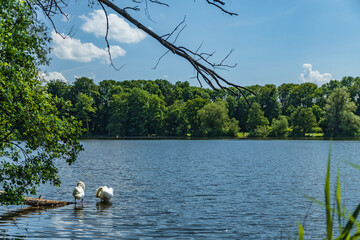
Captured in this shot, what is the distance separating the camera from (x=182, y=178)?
90.2 feet

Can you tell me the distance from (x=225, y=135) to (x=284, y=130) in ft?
57.8

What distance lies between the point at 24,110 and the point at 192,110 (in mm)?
110740

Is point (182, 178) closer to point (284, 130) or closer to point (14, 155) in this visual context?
point (14, 155)

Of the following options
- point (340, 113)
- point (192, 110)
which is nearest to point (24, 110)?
point (340, 113)

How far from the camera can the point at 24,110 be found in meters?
8.68

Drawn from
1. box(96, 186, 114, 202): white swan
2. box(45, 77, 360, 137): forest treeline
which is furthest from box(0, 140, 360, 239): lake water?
box(45, 77, 360, 137): forest treeline

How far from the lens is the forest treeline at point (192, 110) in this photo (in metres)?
113

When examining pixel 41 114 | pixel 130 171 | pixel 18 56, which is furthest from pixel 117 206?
pixel 130 171

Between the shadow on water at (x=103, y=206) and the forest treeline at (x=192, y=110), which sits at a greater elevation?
the forest treeline at (x=192, y=110)

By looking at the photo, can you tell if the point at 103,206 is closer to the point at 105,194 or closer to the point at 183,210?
the point at 105,194

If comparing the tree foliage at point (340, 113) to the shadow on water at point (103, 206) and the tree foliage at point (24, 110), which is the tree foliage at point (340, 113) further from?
the tree foliage at point (24, 110)

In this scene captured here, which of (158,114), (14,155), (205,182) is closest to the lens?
(14,155)

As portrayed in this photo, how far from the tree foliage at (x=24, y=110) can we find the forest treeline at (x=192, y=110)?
100 meters

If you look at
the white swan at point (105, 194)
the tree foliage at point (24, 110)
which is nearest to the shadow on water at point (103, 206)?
the white swan at point (105, 194)
